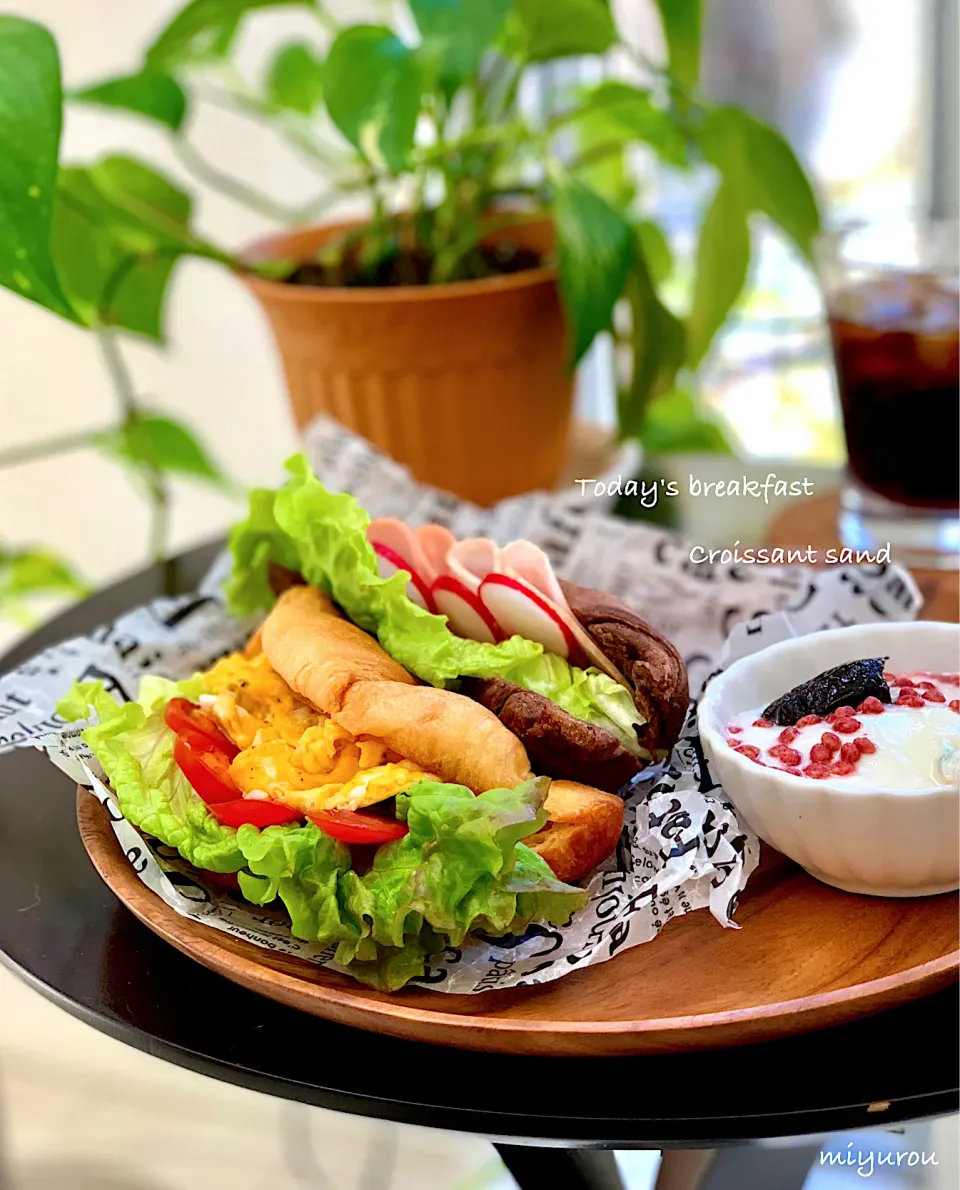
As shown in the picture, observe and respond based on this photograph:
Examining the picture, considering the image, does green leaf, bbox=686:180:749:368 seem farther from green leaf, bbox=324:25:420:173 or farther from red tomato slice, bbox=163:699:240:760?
red tomato slice, bbox=163:699:240:760

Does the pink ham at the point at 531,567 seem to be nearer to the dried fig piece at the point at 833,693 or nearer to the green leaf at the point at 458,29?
the dried fig piece at the point at 833,693

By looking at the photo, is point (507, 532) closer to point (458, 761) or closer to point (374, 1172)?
point (458, 761)

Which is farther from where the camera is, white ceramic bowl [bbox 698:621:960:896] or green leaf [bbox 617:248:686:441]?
green leaf [bbox 617:248:686:441]

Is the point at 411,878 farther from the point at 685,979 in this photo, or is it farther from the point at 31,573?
the point at 31,573

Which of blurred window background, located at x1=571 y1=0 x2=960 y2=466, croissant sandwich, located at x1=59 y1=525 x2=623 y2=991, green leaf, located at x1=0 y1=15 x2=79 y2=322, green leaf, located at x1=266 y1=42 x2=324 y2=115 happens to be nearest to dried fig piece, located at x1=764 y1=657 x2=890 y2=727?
croissant sandwich, located at x1=59 y1=525 x2=623 y2=991

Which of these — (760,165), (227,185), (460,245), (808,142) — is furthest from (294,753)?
(808,142)

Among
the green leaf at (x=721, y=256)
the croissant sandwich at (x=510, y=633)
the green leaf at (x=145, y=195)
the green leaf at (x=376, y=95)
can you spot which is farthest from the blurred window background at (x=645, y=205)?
the croissant sandwich at (x=510, y=633)
